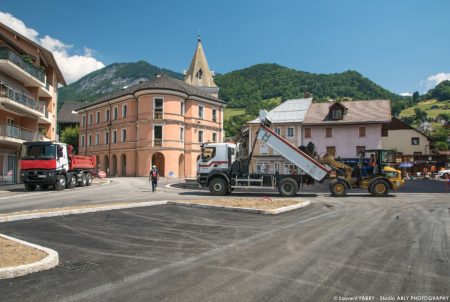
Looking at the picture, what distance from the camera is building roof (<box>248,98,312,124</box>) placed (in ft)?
170

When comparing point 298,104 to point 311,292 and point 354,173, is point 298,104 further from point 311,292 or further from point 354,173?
point 311,292

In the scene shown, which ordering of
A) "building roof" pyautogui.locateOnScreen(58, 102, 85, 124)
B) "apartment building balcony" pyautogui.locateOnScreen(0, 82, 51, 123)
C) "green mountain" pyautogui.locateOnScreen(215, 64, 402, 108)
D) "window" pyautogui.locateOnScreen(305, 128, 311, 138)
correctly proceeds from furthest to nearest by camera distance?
"green mountain" pyautogui.locateOnScreen(215, 64, 402, 108) < "building roof" pyautogui.locateOnScreen(58, 102, 85, 124) < "window" pyautogui.locateOnScreen(305, 128, 311, 138) < "apartment building balcony" pyautogui.locateOnScreen(0, 82, 51, 123)

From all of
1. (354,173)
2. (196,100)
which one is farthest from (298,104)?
(354,173)

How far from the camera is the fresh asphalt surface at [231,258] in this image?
16.2 ft

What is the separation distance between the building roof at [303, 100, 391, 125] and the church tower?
21575 millimetres

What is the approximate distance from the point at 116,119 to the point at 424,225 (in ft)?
156

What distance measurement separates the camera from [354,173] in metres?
21.8

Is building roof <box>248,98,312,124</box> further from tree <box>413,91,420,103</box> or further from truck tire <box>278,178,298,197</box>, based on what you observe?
tree <box>413,91,420,103</box>

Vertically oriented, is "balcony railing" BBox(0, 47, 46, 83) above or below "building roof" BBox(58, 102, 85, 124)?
below

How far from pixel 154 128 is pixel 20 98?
18.1 metres

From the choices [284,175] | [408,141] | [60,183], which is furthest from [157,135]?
[408,141]

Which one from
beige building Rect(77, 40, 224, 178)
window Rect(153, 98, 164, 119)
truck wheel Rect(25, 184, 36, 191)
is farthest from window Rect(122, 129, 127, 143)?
truck wheel Rect(25, 184, 36, 191)

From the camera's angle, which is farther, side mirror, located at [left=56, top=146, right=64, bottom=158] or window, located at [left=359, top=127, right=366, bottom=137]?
window, located at [left=359, top=127, right=366, bottom=137]

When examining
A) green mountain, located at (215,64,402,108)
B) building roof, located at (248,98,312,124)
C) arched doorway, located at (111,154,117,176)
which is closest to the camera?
building roof, located at (248,98,312,124)
